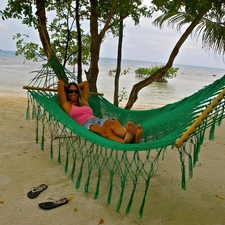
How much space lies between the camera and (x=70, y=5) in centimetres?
342

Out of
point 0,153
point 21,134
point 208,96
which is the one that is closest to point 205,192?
point 208,96

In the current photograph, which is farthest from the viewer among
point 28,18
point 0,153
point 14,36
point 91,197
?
point 14,36

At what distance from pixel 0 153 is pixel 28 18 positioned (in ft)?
4.56

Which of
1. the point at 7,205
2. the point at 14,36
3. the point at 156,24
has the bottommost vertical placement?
the point at 7,205

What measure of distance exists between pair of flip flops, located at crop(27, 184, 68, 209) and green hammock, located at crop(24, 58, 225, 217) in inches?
6.2

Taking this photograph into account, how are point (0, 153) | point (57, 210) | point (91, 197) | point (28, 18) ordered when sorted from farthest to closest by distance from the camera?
point (28, 18) < point (0, 153) < point (91, 197) < point (57, 210)

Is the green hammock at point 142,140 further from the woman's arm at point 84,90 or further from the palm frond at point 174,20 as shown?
the palm frond at point 174,20

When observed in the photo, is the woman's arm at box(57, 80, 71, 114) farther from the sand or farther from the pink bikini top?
the sand

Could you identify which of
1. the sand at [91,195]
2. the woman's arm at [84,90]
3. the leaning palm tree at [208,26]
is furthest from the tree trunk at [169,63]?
the sand at [91,195]

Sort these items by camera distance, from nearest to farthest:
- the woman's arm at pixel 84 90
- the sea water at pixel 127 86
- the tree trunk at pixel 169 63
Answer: the woman's arm at pixel 84 90
the tree trunk at pixel 169 63
the sea water at pixel 127 86

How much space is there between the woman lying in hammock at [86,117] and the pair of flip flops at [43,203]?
556 mm

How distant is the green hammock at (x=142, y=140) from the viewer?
4.21 feet

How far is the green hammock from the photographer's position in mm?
1282

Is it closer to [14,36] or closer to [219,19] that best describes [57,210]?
[14,36]
